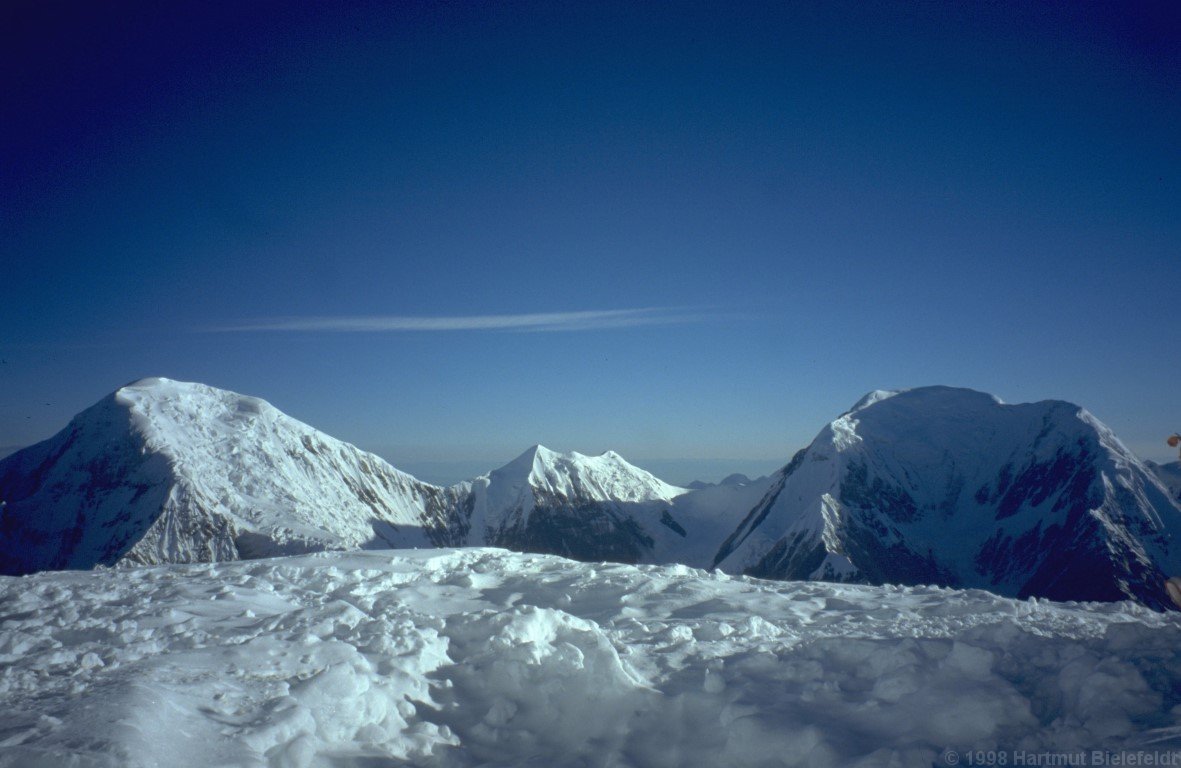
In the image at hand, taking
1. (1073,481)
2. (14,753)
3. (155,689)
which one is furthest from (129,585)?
(1073,481)

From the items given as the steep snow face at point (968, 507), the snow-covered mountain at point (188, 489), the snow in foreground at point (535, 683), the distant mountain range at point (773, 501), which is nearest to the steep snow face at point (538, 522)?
the distant mountain range at point (773, 501)

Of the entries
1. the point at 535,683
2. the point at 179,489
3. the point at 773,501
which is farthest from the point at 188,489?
the point at 773,501

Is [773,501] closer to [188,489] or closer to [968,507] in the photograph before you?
[968,507]

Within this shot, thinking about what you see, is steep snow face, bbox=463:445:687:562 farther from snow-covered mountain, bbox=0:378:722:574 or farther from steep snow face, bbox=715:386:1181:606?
steep snow face, bbox=715:386:1181:606

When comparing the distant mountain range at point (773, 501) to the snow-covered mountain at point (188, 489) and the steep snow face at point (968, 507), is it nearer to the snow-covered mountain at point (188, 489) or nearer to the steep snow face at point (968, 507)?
the snow-covered mountain at point (188, 489)

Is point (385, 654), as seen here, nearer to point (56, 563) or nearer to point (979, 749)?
point (979, 749)
